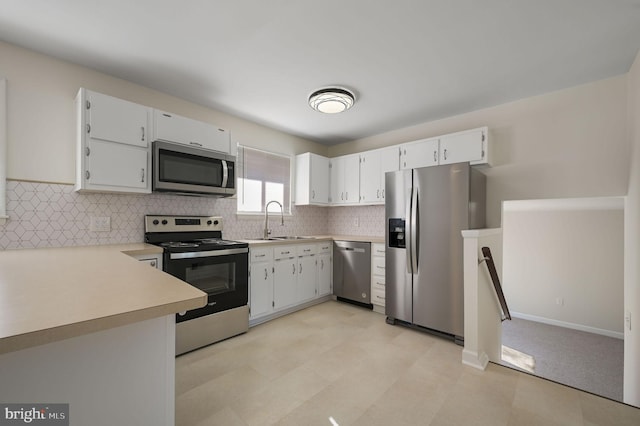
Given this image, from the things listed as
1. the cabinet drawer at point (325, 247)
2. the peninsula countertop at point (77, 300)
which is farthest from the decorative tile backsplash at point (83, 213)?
the peninsula countertop at point (77, 300)

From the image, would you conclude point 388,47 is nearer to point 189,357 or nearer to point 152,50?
point 152,50

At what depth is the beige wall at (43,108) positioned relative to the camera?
2.14 meters

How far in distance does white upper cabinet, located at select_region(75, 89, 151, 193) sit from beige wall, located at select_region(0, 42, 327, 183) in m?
0.18

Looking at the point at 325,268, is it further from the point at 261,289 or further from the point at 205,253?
the point at 205,253

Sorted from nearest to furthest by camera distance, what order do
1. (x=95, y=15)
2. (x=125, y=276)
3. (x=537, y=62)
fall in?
1. (x=125, y=276)
2. (x=95, y=15)
3. (x=537, y=62)

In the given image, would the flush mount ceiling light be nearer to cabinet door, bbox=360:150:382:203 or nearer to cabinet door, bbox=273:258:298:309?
cabinet door, bbox=360:150:382:203

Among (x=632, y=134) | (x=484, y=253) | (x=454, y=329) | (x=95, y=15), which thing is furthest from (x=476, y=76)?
(x=95, y=15)

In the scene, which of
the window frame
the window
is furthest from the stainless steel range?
the window

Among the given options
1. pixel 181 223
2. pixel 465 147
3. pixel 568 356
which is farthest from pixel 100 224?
pixel 568 356

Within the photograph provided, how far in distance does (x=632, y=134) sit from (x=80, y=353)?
390 centimetres

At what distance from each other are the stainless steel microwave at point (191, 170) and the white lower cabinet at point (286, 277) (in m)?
0.80

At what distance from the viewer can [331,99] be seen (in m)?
2.79

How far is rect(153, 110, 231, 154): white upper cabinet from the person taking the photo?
2.63m

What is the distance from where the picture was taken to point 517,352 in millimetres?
3562
